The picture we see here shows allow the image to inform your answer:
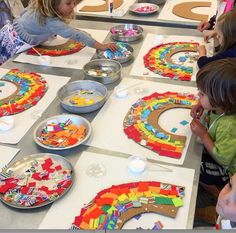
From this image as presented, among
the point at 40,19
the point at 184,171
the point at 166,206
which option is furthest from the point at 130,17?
the point at 166,206

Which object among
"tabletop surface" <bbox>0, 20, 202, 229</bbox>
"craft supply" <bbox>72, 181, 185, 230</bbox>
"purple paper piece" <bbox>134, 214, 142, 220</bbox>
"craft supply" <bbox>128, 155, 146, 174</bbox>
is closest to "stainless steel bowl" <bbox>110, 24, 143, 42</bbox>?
"tabletop surface" <bbox>0, 20, 202, 229</bbox>

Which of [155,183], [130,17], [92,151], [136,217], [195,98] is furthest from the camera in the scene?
[130,17]

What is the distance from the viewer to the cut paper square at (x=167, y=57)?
6.18ft

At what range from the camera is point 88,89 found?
1.74m

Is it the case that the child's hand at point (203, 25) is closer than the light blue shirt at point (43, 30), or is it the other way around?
the light blue shirt at point (43, 30)

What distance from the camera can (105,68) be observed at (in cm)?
193

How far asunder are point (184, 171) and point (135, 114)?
0.39 m

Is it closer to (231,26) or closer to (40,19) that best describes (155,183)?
(231,26)

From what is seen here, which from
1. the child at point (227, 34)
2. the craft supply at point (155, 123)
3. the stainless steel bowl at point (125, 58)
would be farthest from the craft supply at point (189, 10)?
the craft supply at point (155, 123)

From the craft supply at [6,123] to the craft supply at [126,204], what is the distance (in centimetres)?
56

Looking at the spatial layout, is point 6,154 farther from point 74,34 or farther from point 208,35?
point 208,35

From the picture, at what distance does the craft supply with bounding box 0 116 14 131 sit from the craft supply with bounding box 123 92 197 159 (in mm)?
493

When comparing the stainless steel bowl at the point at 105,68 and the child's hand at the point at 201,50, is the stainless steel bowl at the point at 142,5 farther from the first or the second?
the stainless steel bowl at the point at 105,68

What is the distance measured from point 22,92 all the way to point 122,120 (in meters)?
0.56
